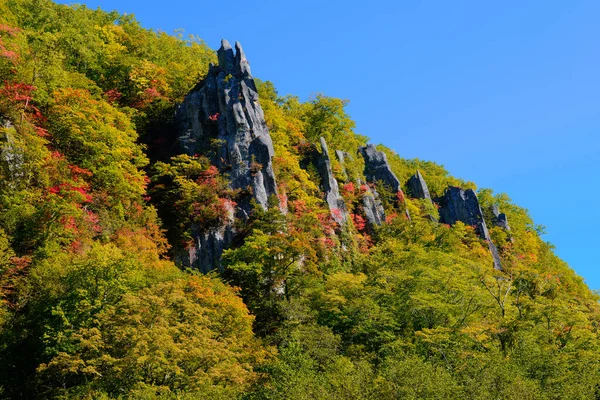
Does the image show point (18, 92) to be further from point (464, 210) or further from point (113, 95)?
point (464, 210)

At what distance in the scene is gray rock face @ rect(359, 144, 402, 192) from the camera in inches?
2261

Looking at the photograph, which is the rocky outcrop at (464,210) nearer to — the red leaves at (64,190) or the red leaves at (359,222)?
the red leaves at (359,222)

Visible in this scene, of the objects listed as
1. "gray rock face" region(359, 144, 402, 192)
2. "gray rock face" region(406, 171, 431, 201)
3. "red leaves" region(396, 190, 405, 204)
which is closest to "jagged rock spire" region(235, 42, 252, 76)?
"gray rock face" region(359, 144, 402, 192)

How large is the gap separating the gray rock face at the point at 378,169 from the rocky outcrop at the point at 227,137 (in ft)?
64.1

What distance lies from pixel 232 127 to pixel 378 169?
913 inches

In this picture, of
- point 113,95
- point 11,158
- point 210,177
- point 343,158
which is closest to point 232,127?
point 210,177

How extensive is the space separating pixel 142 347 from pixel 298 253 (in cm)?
1331

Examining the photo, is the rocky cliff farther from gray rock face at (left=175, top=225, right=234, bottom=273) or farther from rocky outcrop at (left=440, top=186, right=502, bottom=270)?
rocky outcrop at (left=440, top=186, right=502, bottom=270)

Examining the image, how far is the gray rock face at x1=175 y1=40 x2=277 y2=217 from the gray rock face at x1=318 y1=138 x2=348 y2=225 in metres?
6.83

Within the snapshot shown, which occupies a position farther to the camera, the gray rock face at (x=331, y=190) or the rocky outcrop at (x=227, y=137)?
the gray rock face at (x=331, y=190)

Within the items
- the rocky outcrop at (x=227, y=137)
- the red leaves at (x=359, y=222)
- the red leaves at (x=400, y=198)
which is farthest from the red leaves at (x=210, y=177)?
the red leaves at (x=400, y=198)

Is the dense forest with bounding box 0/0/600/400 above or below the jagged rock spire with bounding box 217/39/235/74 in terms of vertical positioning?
below

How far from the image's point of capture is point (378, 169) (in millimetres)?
58625

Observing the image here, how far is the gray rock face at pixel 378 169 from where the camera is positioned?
188 ft
